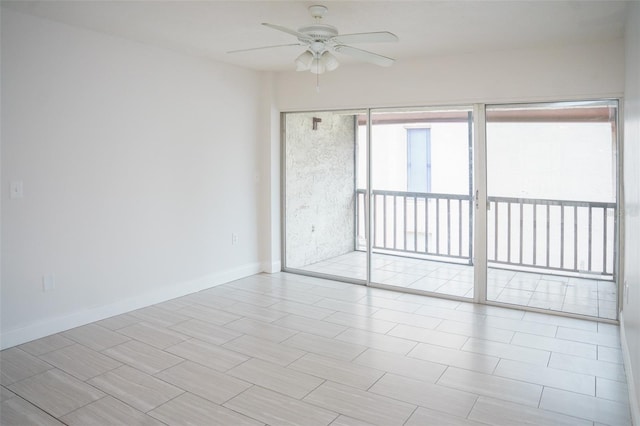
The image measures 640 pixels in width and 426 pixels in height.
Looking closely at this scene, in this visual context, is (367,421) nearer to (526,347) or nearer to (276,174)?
(526,347)

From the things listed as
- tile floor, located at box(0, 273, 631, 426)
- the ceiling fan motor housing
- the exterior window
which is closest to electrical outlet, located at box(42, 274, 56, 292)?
tile floor, located at box(0, 273, 631, 426)

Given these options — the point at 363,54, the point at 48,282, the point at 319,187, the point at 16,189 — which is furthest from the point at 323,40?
the point at 319,187

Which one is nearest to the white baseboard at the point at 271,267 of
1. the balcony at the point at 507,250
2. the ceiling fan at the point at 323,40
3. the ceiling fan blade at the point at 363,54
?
the balcony at the point at 507,250

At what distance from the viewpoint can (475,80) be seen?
4574mm

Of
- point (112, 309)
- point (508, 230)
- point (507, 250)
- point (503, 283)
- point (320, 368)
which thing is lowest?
point (320, 368)

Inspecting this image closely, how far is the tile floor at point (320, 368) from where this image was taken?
8.70ft

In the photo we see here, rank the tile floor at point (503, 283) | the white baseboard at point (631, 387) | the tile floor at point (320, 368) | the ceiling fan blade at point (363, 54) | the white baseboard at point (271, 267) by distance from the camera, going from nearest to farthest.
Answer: the white baseboard at point (631, 387)
the tile floor at point (320, 368)
the ceiling fan blade at point (363, 54)
the tile floor at point (503, 283)
the white baseboard at point (271, 267)

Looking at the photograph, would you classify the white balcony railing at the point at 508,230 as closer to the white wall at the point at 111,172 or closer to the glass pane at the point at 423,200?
the glass pane at the point at 423,200

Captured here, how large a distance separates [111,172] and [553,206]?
155 inches

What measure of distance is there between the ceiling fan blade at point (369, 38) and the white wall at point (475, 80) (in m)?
1.79

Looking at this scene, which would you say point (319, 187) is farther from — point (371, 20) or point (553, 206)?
point (371, 20)

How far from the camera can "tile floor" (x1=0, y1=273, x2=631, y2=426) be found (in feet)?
8.70

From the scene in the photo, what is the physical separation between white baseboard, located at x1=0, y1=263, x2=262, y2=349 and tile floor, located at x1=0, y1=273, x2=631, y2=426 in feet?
0.23

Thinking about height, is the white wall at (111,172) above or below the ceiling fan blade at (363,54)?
below
